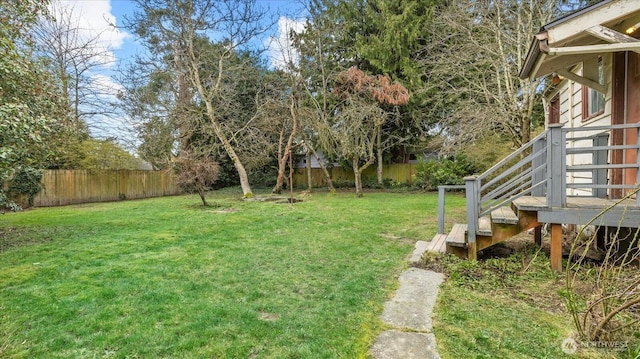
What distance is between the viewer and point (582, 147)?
3.92m

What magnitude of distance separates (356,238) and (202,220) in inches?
156

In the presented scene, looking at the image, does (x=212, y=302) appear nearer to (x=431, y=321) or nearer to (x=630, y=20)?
(x=431, y=321)

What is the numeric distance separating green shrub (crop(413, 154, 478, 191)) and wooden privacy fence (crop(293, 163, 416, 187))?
1436 millimetres

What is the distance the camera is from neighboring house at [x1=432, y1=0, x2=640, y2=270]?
10.6ft

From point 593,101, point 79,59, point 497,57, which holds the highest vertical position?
point 79,59

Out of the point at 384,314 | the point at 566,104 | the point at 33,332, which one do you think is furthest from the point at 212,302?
the point at 566,104

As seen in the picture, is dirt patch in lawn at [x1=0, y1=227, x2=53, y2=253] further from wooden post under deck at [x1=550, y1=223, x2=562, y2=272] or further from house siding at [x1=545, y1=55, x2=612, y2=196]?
house siding at [x1=545, y1=55, x2=612, y2=196]

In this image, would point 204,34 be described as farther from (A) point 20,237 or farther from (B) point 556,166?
(B) point 556,166

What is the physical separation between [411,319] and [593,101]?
197 inches

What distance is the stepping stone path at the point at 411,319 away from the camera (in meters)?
2.21

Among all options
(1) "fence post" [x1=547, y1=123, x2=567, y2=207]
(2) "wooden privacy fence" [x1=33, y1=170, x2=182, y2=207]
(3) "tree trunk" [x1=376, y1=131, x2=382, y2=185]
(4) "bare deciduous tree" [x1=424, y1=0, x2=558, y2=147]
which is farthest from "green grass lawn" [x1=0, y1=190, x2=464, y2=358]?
(3) "tree trunk" [x1=376, y1=131, x2=382, y2=185]

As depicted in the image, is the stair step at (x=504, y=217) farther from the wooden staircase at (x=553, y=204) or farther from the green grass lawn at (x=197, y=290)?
the green grass lawn at (x=197, y=290)

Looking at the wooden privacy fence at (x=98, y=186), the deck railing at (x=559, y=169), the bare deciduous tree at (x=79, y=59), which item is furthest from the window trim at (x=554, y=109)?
the bare deciduous tree at (x=79, y=59)

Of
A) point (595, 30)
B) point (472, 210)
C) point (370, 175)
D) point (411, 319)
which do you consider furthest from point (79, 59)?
point (595, 30)
